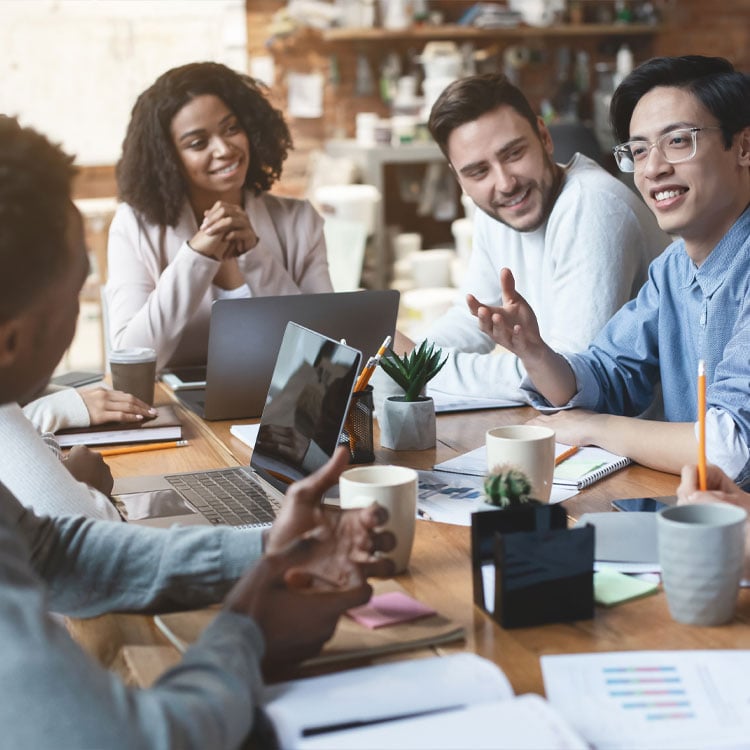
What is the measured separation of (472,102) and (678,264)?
71 cm

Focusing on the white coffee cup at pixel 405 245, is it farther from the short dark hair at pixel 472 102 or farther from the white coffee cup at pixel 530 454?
the white coffee cup at pixel 530 454

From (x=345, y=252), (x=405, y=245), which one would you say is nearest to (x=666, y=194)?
(x=345, y=252)

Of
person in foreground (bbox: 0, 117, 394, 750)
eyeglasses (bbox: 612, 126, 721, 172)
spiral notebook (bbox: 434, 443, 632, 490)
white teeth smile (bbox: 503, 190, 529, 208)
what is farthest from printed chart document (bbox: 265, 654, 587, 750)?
white teeth smile (bbox: 503, 190, 529, 208)

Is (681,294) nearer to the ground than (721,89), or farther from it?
nearer to the ground

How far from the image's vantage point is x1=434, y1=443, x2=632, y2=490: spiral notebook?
1441mm

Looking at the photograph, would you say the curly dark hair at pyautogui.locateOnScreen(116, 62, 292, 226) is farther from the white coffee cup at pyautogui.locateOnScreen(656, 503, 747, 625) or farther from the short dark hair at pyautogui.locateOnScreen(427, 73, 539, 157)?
the white coffee cup at pyautogui.locateOnScreen(656, 503, 747, 625)

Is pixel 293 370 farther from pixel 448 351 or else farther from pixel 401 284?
pixel 401 284

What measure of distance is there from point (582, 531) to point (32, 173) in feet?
1.87

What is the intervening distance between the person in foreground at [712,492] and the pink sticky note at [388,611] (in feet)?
0.95

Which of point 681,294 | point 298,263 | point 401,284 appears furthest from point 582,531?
point 401,284

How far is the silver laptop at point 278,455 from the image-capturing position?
1.37 meters

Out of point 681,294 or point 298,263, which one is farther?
point 298,263

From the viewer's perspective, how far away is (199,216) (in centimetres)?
275

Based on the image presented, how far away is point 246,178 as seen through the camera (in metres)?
2.82
